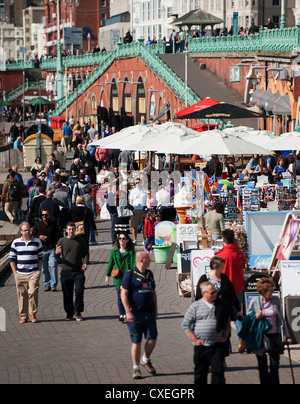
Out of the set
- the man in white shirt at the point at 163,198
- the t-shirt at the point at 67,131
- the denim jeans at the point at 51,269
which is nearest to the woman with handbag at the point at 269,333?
the denim jeans at the point at 51,269

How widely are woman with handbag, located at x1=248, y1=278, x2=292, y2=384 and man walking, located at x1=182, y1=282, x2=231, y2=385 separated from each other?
0.51 meters

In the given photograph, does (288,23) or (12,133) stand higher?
(288,23)

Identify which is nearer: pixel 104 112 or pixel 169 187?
pixel 169 187

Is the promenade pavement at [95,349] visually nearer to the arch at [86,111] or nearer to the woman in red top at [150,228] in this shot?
the woman in red top at [150,228]

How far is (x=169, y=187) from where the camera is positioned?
23766mm

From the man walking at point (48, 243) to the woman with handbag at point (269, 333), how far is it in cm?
650

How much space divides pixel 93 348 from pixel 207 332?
3.07 m

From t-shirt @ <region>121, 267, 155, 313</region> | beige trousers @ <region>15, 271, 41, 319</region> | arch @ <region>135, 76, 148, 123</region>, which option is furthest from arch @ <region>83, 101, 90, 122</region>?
t-shirt @ <region>121, 267, 155, 313</region>

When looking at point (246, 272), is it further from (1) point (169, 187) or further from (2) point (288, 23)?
(2) point (288, 23)

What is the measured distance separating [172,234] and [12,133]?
3389cm

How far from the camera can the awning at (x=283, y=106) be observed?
36825 mm

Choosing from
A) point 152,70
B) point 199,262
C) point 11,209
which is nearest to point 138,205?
point 11,209

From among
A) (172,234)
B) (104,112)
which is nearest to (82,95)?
(104,112)

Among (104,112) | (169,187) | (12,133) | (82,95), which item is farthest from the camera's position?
(82,95)
